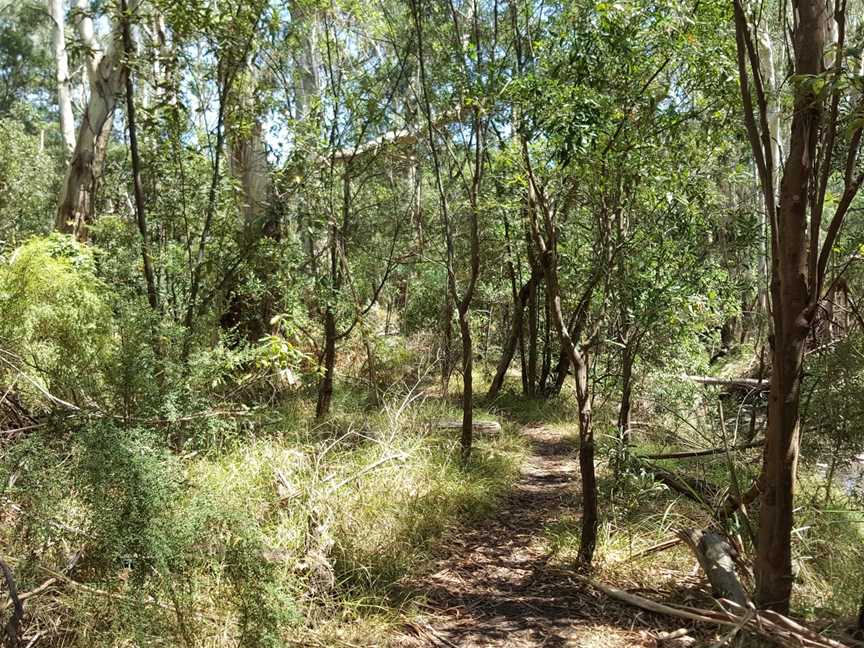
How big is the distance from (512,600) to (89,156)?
22.1 feet

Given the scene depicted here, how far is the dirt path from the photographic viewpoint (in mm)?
3229

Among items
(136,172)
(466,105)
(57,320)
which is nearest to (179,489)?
(57,320)

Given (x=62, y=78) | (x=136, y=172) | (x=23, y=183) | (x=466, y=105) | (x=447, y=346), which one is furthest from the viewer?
(x=23, y=183)

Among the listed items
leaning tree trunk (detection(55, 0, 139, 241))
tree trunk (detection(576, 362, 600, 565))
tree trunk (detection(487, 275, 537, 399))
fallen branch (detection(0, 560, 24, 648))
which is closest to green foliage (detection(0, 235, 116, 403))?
leaning tree trunk (detection(55, 0, 139, 241))

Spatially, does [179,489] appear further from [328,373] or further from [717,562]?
[328,373]

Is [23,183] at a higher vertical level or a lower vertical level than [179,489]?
higher

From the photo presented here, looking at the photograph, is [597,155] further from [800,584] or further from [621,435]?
[800,584]

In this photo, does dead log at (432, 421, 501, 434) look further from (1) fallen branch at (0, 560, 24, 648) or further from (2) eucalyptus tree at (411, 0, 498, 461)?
(1) fallen branch at (0, 560, 24, 648)

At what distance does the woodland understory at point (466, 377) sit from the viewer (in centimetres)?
264

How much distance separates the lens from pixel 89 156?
7.09 meters

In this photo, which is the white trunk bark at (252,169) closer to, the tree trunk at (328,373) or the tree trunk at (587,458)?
the tree trunk at (328,373)

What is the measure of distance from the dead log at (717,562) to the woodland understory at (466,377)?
0.06 ft

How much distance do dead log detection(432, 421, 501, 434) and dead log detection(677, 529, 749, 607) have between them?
10.9ft

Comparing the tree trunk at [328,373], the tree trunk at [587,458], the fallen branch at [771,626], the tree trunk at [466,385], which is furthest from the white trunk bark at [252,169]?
the fallen branch at [771,626]
